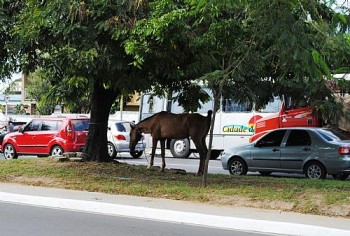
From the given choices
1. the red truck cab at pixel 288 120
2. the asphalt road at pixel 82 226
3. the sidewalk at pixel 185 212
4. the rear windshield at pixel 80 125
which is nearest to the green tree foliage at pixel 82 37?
the sidewalk at pixel 185 212

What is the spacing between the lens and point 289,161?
1576 cm

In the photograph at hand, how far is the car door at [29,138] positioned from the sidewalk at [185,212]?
34.4 feet

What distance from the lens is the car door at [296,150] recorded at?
1541 cm

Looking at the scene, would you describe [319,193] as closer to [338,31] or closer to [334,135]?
[338,31]

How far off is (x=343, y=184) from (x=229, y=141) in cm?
1244

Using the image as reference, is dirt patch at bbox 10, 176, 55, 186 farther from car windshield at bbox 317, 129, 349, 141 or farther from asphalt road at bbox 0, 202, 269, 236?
car windshield at bbox 317, 129, 349, 141

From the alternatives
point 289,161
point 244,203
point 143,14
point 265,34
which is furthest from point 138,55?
point 289,161

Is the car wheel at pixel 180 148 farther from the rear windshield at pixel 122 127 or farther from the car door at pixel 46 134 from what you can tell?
the car door at pixel 46 134

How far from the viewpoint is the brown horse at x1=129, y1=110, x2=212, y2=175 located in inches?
538

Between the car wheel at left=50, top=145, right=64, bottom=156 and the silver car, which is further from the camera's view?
the car wheel at left=50, top=145, right=64, bottom=156

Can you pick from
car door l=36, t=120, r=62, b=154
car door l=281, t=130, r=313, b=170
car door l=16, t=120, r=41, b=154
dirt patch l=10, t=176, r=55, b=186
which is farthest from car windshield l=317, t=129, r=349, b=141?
car door l=16, t=120, r=41, b=154

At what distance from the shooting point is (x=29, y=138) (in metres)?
21.8

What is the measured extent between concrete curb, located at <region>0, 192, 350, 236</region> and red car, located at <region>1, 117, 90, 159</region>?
32.4 ft

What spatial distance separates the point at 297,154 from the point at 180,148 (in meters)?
11.2
